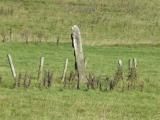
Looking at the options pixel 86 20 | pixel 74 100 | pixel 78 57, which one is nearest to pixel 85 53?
pixel 78 57

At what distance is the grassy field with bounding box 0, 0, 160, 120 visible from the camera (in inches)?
701

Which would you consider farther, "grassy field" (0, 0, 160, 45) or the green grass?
"grassy field" (0, 0, 160, 45)

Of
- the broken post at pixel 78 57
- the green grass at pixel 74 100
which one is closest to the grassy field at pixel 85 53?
the green grass at pixel 74 100

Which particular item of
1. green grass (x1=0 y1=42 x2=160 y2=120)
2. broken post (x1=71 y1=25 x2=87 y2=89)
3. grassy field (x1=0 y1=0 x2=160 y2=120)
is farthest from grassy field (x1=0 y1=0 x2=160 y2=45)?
broken post (x1=71 y1=25 x2=87 y2=89)

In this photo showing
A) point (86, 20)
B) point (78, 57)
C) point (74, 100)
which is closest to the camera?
point (74, 100)

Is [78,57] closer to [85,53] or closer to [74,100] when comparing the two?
[74,100]

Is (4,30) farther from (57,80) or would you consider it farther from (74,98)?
(74,98)

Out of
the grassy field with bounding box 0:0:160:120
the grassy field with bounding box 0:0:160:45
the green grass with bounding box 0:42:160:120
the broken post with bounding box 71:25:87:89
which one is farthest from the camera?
the grassy field with bounding box 0:0:160:45

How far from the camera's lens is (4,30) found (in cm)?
5416

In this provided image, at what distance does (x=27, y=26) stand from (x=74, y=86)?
3584cm

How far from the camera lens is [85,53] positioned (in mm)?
40250

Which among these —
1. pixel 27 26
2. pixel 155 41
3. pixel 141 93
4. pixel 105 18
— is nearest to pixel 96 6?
pixel 105 18

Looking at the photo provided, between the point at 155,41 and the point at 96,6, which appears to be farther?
the point at 96,6

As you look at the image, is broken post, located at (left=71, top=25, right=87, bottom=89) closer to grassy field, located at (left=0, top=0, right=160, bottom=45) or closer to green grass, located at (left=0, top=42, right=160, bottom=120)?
green grass, located at (left=0, top=42, right=160, bottom=120)
